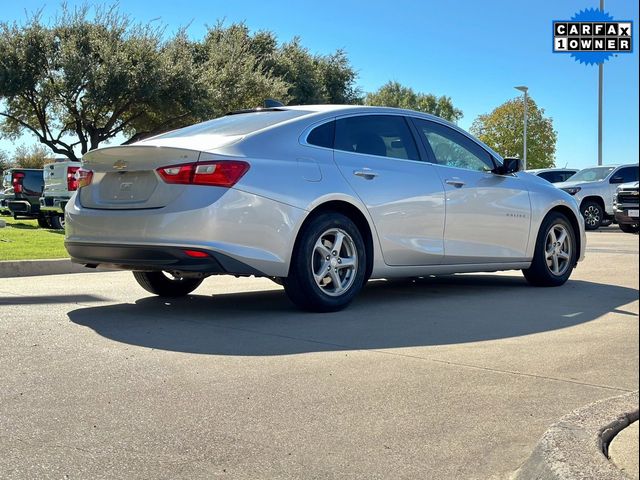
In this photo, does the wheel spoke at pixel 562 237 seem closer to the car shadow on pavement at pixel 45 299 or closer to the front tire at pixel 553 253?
the front tire at pixel 553 253

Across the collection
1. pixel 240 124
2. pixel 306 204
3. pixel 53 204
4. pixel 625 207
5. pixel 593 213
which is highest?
pixel 240 124

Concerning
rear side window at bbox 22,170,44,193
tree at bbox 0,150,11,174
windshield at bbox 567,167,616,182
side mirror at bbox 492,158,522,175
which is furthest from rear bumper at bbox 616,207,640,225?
tree at bbox 0,150,11,174

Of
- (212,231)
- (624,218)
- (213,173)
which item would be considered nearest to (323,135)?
(213,173)

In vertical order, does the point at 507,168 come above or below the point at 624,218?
above

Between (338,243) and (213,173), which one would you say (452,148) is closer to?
(338,243)

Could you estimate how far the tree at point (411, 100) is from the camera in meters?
90.2

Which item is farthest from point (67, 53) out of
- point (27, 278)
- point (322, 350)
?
point (322, 350)

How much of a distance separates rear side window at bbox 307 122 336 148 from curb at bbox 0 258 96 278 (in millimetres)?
4875

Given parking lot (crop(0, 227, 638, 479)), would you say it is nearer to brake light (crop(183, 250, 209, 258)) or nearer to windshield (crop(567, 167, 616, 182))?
brake light (crop(183, 250, 209, 258))

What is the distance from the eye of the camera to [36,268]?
9492 millimetres

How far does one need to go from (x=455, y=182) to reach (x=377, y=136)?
0.90m

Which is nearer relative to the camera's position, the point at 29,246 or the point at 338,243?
the point at 338,243

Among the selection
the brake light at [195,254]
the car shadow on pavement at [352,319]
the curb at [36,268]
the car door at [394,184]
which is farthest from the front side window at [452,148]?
the curb at [36,268]

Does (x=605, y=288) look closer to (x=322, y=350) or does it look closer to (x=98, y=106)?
(x=322, y=350)
